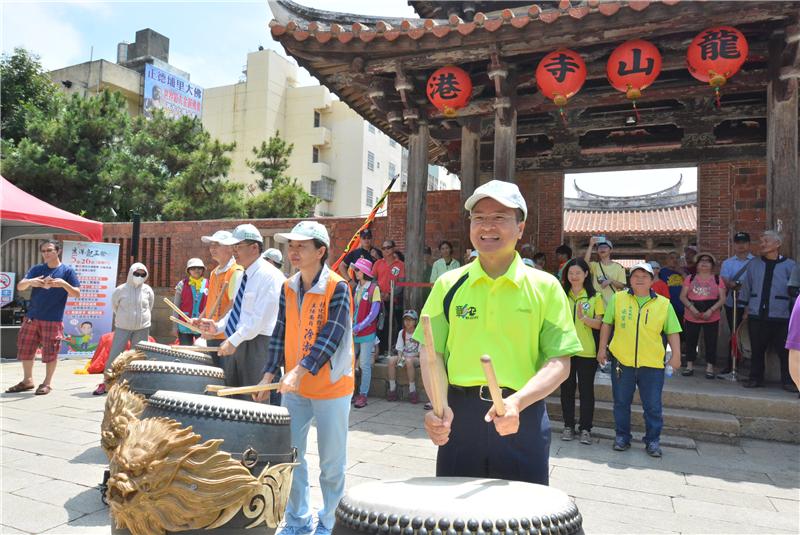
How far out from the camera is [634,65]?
575 centimetres

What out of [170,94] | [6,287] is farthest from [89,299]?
[170,94]

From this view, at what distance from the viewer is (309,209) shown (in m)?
17.8

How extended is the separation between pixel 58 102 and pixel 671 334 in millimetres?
17480

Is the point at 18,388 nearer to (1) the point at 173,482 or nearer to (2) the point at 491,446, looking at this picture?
(1) the point at 173,482

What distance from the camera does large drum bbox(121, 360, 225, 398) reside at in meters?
3.28

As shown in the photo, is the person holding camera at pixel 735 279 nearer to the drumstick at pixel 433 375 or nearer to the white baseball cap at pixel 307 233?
the white baseball cap at pixel 307 233

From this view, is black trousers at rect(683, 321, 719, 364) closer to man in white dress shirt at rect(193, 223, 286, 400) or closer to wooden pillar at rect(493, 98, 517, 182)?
wooden pillar at rect(493, 98, 517, 182)

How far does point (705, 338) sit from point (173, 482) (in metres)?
6.43

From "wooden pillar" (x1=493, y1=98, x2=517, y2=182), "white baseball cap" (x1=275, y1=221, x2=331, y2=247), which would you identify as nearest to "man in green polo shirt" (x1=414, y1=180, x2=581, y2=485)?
"white baseball cap" (x1=275, y1=221, x2=331, y2=247)

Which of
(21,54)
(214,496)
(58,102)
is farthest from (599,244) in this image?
(21,54)

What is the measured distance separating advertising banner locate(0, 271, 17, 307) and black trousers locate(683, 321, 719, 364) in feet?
39.6

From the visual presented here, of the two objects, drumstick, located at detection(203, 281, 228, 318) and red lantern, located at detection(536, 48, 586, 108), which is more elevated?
red lantern, located at detection(536, 48, 586, 108)

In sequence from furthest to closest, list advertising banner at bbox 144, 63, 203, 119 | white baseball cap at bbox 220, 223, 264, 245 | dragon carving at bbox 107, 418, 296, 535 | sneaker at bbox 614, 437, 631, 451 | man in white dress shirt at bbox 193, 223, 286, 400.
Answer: advertising banner at bbox 144, 63, 203, 119, sneaker at bbox 614, 437, 631, 451, white baseball cap at bbox 220, 223, 264, 245, man in white dress shirt at bbox 193, 223, 286, 400, dragon carving at bbox 107, 418, 296, 535

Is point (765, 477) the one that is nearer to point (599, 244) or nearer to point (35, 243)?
point (599, 244)
